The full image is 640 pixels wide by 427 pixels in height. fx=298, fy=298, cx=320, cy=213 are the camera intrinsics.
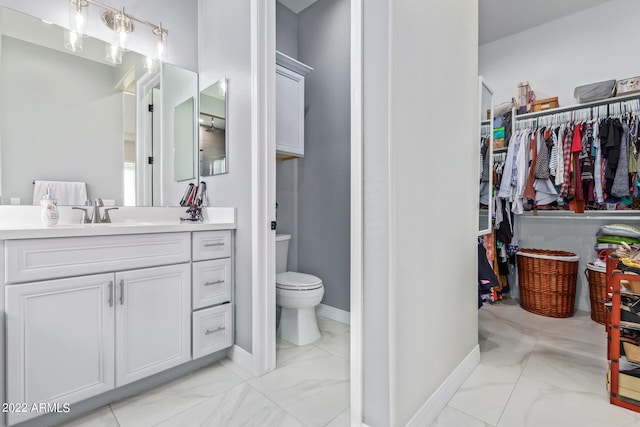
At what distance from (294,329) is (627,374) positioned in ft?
6.08

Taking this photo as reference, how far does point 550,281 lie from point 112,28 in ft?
12.7

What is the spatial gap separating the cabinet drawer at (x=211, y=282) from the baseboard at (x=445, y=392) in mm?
1221

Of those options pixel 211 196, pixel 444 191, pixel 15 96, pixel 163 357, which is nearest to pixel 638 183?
pixel 444 191

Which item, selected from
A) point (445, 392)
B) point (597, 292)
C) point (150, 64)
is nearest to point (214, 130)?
point (150, 64)

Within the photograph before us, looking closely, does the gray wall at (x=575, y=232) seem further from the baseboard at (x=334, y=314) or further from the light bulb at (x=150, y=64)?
the light bulb at (x=150, y=64)

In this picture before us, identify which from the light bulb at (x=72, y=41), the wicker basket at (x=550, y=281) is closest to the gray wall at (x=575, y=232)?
the wicker basket at (x=550, y=281)

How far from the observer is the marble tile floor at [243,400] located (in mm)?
1353

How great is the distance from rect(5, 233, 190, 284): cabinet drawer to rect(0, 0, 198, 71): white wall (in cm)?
134

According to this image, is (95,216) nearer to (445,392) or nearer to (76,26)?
(76,26)

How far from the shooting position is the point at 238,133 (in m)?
1.89

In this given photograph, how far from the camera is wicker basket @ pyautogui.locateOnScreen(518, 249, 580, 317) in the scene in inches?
103

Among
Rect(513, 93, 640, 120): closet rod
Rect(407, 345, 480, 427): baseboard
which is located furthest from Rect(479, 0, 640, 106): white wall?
Rect(407, 345, 480, 427): baseboard

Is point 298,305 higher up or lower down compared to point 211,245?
lower down

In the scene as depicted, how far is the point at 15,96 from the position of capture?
5.08 ft
